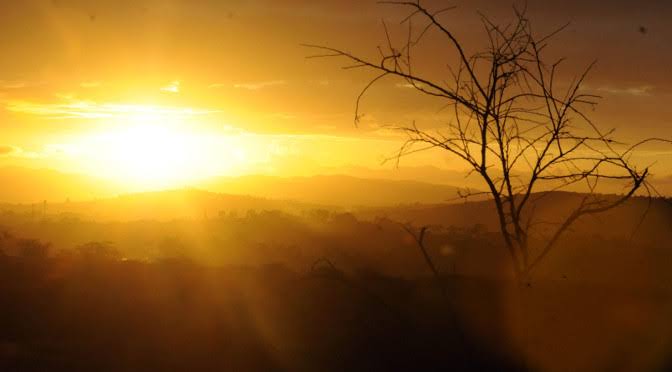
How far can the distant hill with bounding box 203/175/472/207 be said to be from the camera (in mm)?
154125

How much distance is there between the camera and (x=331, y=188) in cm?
17275

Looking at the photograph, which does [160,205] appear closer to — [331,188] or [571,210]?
[331,188]

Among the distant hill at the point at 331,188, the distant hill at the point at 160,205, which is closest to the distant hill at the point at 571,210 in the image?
the distant hill at the point at 160,205

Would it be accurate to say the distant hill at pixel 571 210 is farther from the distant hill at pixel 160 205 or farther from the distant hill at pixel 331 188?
the distant hill at pixel 331 188

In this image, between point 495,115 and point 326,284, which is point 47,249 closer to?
point 326,284

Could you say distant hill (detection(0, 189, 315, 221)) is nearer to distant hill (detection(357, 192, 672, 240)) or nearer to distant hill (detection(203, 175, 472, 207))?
distant hill (detection(203, 175, 472, 207))

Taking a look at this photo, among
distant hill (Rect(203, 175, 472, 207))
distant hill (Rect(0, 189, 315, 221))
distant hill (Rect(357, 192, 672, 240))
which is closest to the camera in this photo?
distant hill (Rect(357, 192, 672, 240))

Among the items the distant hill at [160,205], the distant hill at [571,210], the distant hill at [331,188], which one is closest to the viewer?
the distant hill at [571,210]

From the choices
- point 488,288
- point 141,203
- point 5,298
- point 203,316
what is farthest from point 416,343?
point 141,203

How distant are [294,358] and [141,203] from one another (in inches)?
4546

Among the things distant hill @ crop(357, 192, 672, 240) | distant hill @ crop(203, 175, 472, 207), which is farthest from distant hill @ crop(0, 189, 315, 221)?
distant hill @ crop(357, 192, 672, 240)

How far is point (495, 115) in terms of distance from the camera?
530cm

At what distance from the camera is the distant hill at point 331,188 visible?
506ft

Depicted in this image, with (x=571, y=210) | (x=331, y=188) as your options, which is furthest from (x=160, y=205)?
(x=571, y=210)
